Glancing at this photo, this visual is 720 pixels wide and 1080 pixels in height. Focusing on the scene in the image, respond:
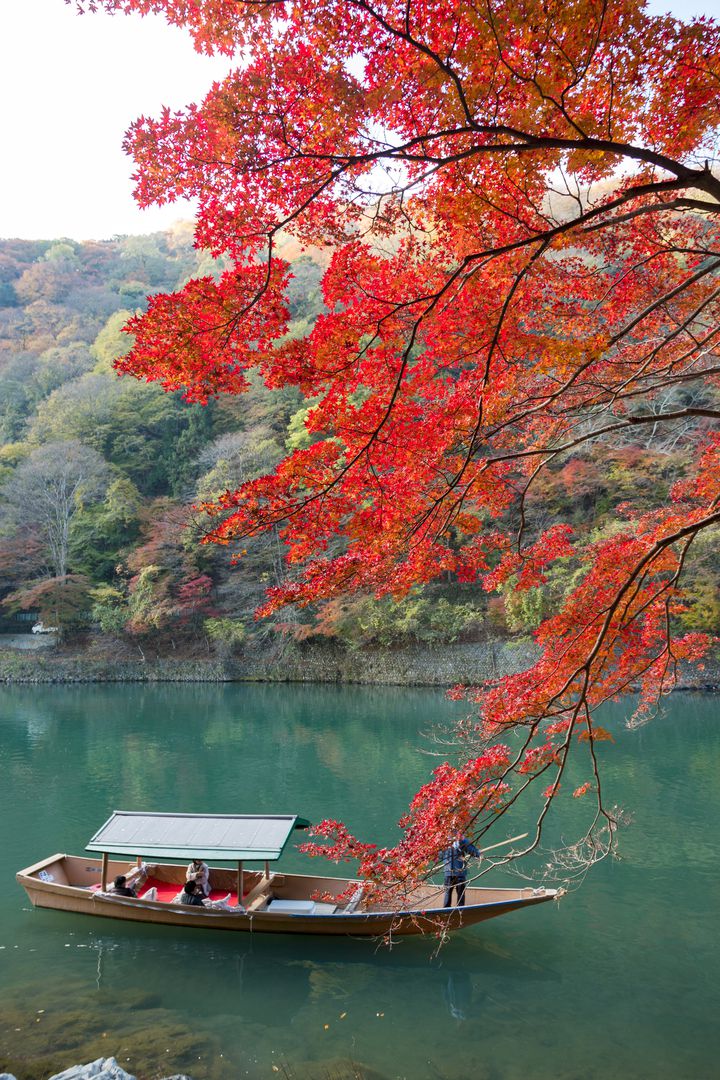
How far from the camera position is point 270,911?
263 inches

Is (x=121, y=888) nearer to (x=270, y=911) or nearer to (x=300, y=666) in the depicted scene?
(x=270, y=911)

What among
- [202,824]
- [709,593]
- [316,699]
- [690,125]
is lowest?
[316,699]

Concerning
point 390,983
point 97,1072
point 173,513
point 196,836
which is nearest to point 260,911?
point 196,836

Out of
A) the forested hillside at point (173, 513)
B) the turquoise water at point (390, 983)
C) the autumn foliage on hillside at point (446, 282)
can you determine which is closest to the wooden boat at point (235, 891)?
the turquoise water at point (390, 983)

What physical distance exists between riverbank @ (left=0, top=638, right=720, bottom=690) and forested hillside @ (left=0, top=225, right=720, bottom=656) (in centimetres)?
60

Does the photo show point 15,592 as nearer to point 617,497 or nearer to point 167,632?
point 167,632

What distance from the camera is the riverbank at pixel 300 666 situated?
22.4m

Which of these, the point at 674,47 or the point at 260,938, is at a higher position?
the point at 674,47

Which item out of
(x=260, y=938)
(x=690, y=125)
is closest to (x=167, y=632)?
(x=260, y=938)

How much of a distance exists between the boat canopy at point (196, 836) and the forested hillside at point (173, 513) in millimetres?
13385

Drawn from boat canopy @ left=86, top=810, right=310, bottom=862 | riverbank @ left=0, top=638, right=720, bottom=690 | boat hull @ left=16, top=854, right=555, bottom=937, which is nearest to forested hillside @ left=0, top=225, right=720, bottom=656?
riverbank @ left=0, top=638, right=720, bottom=690

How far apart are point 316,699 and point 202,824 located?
1433 cm

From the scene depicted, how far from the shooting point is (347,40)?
336 centimetres

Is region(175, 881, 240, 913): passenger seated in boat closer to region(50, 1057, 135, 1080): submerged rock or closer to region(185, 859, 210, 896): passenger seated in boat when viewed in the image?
region(185, 859, 210, 896): passenger seated in boat
